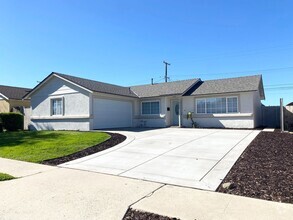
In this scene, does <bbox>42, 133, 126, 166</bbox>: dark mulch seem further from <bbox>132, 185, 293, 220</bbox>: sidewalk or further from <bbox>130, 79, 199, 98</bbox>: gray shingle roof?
<bbox>130, 79, 199, 98</bbox>: gray shingle roof

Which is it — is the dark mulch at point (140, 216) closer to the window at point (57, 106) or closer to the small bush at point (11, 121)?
the window at point (57, 106)

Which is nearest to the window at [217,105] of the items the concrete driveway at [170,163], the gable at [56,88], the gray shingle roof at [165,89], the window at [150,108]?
the gray shingle roof at [165,89]

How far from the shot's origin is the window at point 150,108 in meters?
21.2

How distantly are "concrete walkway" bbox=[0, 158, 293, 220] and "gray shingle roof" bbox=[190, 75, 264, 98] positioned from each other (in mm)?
14615

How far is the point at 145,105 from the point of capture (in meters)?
22.1

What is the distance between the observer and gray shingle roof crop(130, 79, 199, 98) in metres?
20.8

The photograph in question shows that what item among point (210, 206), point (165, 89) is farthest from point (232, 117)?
point (210, 206)

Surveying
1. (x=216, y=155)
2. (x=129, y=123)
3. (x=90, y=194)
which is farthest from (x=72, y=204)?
(x=129, y=123)

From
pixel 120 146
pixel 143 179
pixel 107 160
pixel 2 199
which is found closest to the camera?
pixel 2 199

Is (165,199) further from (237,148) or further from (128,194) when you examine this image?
(237,148)

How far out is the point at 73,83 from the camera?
59.0ft

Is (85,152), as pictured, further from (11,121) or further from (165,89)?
(165,89)

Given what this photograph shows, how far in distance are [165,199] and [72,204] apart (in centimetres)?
162

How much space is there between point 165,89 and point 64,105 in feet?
29.7
